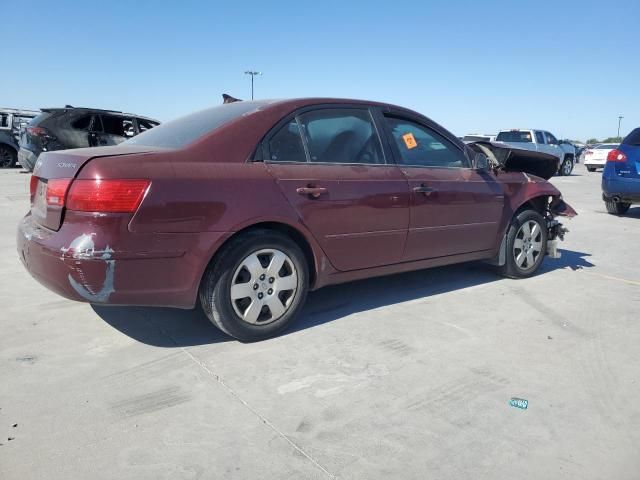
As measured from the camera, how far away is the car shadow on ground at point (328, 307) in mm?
3516

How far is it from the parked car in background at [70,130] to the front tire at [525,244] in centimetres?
990

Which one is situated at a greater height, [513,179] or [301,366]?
[513,179]

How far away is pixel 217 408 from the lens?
2602 millimetres

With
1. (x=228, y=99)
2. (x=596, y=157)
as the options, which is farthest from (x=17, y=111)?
(x=596, y=157)

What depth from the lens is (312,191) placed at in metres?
3.45

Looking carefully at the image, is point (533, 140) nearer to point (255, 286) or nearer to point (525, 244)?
point (525, 244)

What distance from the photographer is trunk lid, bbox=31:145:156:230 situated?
293 centimetres

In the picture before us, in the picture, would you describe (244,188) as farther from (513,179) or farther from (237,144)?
(513,179)

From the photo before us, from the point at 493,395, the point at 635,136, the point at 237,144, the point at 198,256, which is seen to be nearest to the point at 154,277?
the point at 198,256

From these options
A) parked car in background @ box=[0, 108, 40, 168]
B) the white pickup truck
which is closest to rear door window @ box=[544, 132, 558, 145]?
the white pickup truck

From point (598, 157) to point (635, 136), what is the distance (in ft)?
56.5

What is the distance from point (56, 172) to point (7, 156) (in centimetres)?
1577

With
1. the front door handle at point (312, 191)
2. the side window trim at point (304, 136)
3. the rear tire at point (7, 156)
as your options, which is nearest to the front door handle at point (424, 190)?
the side window trim at point (304, 136)

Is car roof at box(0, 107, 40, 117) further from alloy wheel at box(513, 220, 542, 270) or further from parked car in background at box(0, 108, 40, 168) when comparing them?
alloy wheel at box(513, 220, 542, 270)
